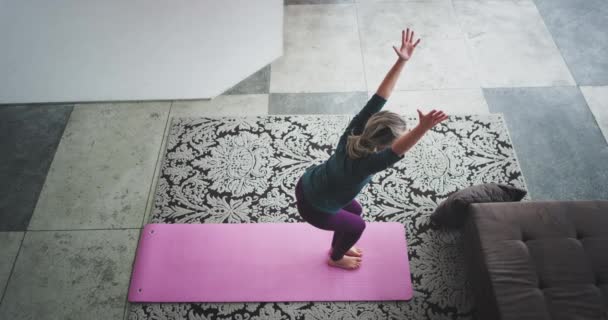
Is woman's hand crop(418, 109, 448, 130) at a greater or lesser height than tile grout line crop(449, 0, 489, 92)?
greater

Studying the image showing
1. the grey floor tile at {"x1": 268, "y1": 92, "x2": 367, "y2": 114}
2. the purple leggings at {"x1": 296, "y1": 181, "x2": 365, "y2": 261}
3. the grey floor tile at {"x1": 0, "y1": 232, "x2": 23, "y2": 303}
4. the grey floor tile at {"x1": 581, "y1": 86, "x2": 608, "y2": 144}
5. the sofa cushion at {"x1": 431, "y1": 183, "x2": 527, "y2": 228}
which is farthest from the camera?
the grey floor tile at {"x1": 268, "y1": 92, "x2": 367, "y2": 114}

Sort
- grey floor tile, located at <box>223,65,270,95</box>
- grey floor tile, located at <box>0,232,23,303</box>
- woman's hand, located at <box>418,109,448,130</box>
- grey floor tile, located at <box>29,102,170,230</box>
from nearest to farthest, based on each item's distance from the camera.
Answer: woman's hand, located at <box>418,109,448,130</box>
grey floor tile, located at <box>0,232,23,303</box>
grey floor tile, located at <box>29,102,170,230</box>
grey floor tile, located at <box>223,65,270,95</box>

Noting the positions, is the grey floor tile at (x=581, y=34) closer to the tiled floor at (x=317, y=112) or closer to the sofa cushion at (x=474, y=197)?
the tiled floor at (x=317, y=112)

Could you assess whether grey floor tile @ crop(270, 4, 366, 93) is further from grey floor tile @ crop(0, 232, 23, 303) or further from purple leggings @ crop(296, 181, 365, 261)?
grey floor tile @ crop(0, 232, 23, 303)

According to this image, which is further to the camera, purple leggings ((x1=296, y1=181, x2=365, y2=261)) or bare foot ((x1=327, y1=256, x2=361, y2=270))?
bare foot ((x1=327, y1=256, x2=361, y2=270))

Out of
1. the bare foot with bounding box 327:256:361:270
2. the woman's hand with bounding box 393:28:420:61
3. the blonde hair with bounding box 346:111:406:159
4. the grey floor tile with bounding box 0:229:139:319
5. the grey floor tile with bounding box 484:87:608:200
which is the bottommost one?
the grey floor tile with bounding box 0:229:139:319

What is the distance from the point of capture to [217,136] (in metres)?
2.89

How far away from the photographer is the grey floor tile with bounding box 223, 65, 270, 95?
3.16 meters

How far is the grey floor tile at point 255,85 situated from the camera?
10.4 ft

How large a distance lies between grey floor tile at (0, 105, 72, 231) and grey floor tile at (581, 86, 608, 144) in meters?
4.18

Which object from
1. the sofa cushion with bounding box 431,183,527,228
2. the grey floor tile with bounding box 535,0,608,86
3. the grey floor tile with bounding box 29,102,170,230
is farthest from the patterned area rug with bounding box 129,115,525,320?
the grey floor tile with bounding box 535,0,608,86

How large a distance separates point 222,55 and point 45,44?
1744 millimetres

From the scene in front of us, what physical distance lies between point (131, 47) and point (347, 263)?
284cm

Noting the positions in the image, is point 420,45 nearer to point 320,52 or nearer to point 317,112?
→ point 320,52
